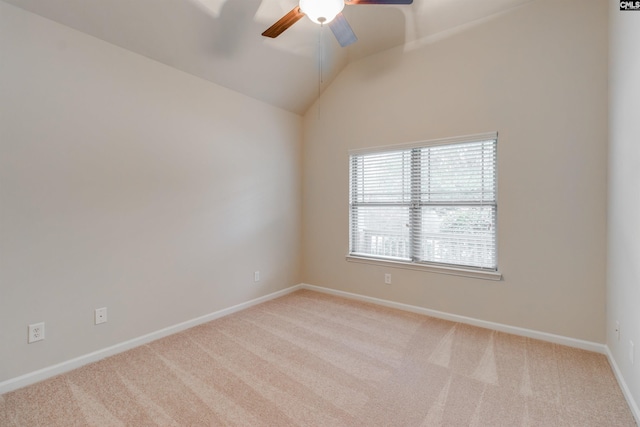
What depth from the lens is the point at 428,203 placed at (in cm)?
319

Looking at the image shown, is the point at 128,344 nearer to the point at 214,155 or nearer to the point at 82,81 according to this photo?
the point at 214,155

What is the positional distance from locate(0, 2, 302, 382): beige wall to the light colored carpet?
0.44m

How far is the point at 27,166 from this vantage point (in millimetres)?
1970

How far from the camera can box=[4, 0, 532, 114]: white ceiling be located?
2207 millimetres

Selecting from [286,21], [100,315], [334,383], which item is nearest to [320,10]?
[286,21]

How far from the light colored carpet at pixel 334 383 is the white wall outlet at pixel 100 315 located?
31 centimetres

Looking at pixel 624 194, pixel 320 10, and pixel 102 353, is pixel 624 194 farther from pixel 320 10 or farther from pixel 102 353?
pixel 102 353

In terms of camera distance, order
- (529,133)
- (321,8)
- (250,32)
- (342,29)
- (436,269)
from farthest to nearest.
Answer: (436,269)
(250,32)
(529,133)
(342,29)
(321,8)

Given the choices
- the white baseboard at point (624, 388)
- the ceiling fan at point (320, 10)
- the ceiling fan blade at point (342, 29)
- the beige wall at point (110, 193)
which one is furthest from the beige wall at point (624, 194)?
the beige wall at point (110, 193)

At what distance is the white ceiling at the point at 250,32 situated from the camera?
221 centimetres

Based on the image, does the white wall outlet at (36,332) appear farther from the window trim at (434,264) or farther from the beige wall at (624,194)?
the beige wall at (624,194)

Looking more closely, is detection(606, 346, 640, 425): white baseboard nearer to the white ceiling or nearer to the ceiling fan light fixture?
the ceiling fan light fixture

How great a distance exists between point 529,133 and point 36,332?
4259mm

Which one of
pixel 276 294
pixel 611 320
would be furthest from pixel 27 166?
pixel 611 320
